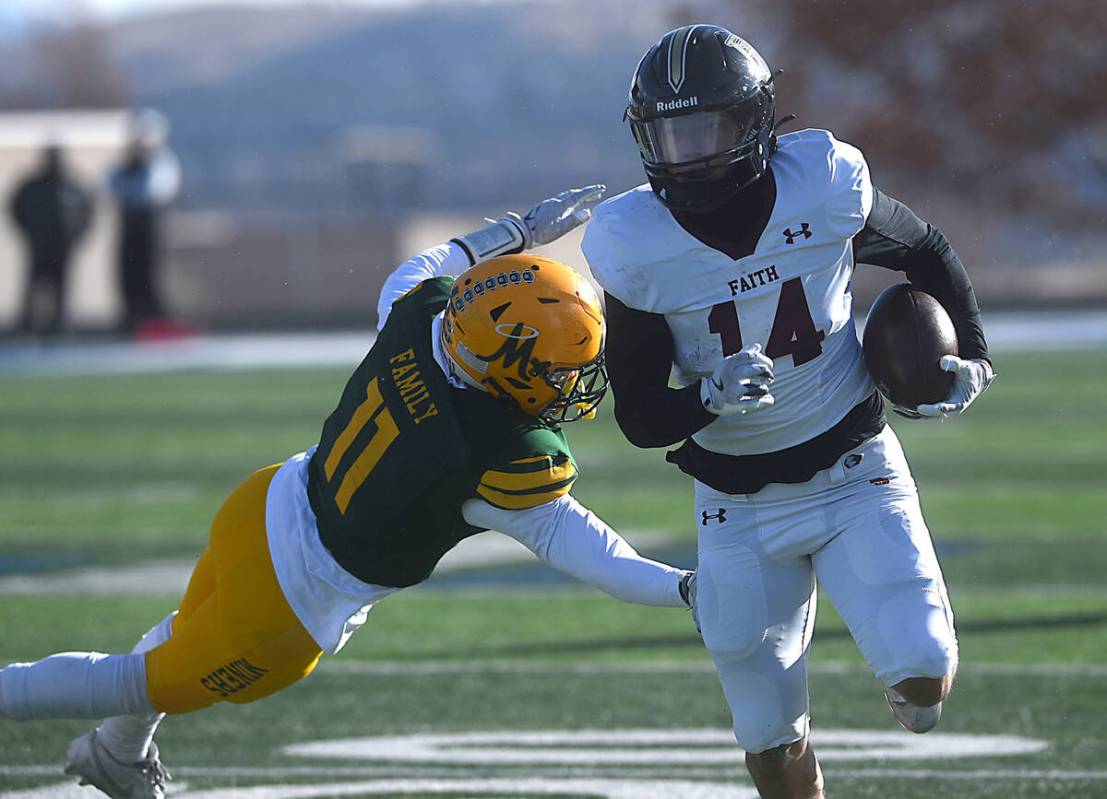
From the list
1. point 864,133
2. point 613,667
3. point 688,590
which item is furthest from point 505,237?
point 864,133

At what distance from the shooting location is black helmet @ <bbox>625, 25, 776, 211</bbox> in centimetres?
389

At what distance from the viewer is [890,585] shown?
12.6 feet

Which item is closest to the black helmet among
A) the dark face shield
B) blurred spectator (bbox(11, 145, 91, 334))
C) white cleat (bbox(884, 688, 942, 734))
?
the dark face shield

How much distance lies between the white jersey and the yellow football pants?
93 cm

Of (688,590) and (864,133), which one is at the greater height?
(688,590)

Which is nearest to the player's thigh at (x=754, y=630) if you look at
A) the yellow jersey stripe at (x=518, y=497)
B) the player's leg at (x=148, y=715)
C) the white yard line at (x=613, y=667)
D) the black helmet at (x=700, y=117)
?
the yellow jersey stripe at (x=518, y=497)

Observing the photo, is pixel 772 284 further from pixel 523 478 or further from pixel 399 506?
pixel 399 506

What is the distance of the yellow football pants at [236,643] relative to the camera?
4.11 m

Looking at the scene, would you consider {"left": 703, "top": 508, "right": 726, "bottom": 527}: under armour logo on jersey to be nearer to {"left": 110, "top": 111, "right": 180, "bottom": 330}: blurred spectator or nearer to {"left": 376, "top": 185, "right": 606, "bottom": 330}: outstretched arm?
{"left": 376, "top": 185, "right": 606, "bottom": 330}: outstretched arm

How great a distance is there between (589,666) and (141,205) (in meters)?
15.5

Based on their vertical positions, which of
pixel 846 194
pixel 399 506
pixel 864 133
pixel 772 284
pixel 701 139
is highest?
pixel 701 139

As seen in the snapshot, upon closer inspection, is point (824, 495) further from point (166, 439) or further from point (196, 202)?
point (196, 202)

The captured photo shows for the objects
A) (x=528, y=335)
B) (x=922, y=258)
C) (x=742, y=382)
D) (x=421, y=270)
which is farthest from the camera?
(x=421, y=270)

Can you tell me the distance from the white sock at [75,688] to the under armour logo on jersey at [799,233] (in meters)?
1.56
